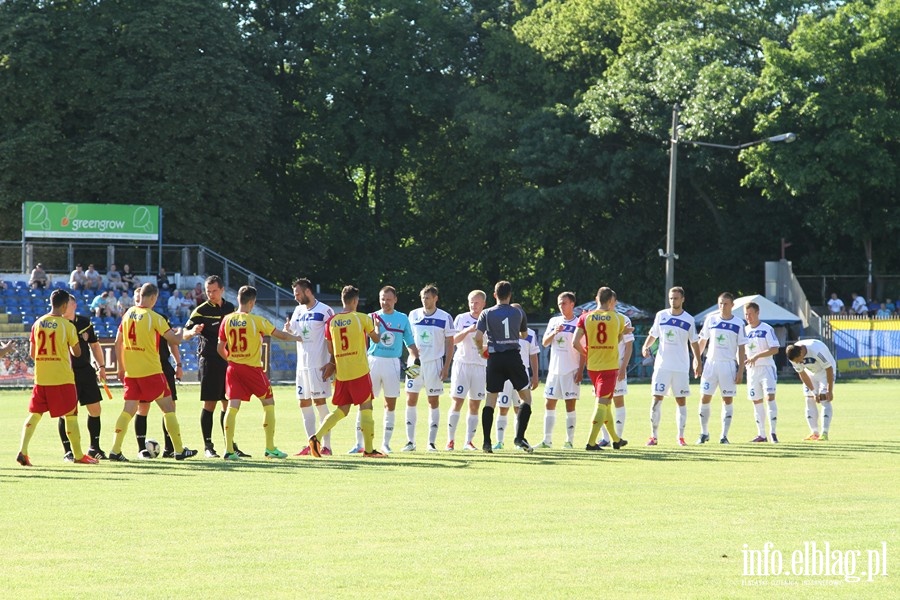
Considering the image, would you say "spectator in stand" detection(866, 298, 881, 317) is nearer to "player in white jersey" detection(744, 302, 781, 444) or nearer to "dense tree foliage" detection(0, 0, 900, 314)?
"dense tree foliage" detection(0, 0, 900, 314)

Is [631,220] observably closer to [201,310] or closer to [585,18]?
[585,18]

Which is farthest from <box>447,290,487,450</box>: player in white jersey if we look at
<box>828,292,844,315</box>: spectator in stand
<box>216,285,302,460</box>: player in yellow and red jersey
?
<box>828,292,844,315</box>: spectator in stand

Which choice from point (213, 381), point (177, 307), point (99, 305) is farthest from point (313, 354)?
point (177, 307)

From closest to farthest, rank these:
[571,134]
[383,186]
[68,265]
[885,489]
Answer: [885,489]
[68,265]
[571,134]
[383,186]

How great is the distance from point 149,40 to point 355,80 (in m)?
8.93

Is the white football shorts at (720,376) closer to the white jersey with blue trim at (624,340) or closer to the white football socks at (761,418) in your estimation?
the white football socks at (761,418)

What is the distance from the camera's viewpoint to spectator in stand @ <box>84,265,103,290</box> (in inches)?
1777

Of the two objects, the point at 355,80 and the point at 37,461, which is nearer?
the point at 37,461

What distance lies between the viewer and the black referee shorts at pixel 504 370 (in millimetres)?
18188

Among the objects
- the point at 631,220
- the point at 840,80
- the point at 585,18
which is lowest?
the point at 631,220

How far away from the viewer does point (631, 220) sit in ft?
186

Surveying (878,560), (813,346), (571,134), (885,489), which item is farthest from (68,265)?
(878,560)

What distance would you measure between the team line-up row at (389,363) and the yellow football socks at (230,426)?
0.8 inches

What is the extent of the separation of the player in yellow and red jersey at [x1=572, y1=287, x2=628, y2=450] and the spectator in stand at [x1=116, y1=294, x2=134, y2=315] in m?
27.9
